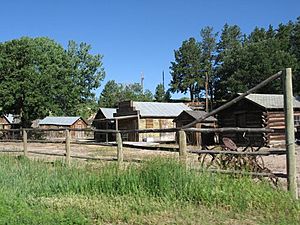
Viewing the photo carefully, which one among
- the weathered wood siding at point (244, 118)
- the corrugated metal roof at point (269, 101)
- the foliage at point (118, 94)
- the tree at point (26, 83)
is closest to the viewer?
the corrugated metal roof at point (269, 101)

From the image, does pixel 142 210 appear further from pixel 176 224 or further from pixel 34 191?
pixel 34 191

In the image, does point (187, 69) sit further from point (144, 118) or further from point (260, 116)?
point (260, 116)

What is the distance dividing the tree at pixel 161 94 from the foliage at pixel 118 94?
1.47 metres

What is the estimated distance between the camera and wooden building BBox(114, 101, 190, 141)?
1602 inches

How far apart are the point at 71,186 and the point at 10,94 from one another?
3724 centimetres

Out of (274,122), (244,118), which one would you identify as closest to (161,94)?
(244,118)

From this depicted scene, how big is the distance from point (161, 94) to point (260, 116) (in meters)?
61.4

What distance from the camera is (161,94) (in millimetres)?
89250

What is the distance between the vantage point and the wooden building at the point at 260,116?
27.7 meters

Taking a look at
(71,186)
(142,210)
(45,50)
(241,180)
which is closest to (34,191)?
(71,186)

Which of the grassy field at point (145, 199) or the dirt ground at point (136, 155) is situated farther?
the dirt ground at point (136, 155)

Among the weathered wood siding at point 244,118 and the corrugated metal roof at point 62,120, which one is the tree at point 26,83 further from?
the weathered wood siding at point 244,118

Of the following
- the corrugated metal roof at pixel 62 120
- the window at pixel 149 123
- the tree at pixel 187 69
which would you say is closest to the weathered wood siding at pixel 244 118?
the window at pixel 149 123

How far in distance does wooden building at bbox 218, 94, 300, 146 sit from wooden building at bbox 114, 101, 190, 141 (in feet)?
36.3
